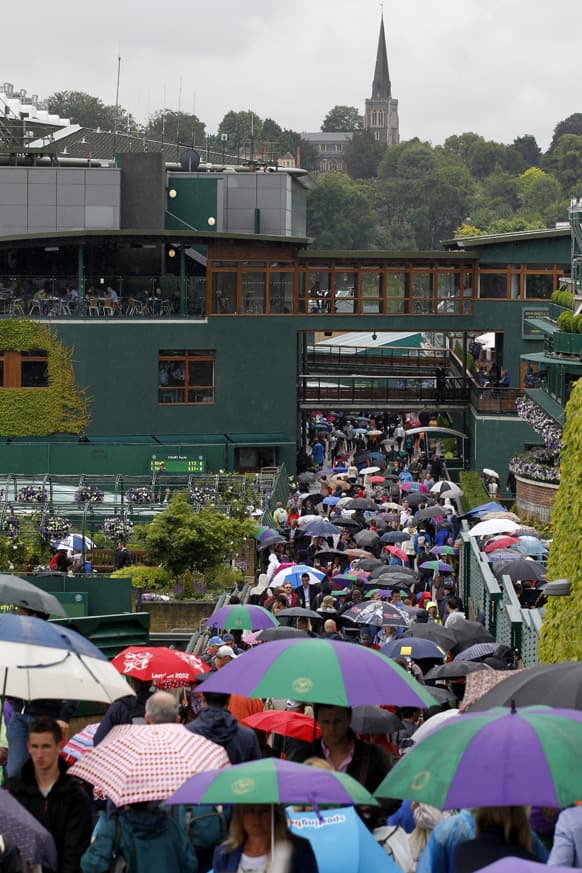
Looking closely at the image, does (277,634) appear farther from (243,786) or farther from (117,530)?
(117,530)

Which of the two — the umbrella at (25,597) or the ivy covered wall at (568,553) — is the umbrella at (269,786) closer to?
the umbrella at (25,597)

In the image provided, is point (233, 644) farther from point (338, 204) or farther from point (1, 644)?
point (338, 204)

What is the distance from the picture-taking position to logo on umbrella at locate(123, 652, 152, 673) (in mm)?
11531

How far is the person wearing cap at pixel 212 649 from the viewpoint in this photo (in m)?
15.6

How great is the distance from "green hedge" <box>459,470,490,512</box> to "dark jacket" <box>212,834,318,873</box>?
29.1 metres

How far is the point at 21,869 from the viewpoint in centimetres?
706

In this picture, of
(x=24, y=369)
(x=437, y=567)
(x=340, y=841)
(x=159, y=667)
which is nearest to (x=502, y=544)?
(x=437, y=567)

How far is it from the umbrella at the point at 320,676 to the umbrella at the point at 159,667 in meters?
1.65

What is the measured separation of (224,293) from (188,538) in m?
20.4

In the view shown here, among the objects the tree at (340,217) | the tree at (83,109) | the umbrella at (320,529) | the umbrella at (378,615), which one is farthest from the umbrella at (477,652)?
the tree at (340,217)

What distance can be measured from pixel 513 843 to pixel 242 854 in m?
1.08

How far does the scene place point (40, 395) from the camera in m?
47.0

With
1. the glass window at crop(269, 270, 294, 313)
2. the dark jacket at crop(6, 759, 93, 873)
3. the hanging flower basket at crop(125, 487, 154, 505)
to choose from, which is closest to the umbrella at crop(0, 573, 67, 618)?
the dark jacket at crop(6, 759, 93, 873)

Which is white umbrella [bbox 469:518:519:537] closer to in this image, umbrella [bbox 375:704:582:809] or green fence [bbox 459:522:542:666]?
green fence [bbox 459:522:542:666]
